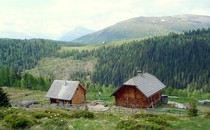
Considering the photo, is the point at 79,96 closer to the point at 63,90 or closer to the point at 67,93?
the point at 67,93

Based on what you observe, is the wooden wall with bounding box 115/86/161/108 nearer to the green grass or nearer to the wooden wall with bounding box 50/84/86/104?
the wooden wall with bounding box 50/84/86/104

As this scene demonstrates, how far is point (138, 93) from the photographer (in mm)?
57906

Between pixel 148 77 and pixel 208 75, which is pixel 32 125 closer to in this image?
pixel 148 77

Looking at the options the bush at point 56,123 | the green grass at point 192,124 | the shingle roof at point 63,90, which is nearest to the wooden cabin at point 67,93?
the shingle roof at point 63,90

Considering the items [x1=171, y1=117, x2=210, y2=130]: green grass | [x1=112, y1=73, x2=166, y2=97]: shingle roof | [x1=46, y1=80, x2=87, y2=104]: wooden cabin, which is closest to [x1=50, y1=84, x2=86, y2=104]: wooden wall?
[x1=46, y1=80, x2=87, y2=104]: wooden cabin

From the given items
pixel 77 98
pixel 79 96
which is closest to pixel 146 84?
pixel 79 96

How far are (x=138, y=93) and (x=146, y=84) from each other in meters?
3.13

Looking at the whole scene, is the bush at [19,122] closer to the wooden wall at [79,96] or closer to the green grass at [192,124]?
the green grass at [192,124]

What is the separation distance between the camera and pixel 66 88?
64812 millimetres

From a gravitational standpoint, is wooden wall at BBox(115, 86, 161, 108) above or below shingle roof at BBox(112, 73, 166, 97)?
below

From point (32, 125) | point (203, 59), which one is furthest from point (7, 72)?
point (203, 59)

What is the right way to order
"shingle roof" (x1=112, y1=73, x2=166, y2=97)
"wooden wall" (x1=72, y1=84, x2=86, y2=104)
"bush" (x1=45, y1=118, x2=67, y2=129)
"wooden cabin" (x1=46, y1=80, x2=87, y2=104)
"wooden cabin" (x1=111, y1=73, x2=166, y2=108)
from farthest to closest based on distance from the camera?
1. "wooden wall" (x1=72, y1=84, x2=86, y2=104)
2. "wooden cabin" (x1=46, y1=80, x2=87, y2=104)
3. "wooden cabin" (x1=111, y1=73, x2=166, y2=108)
4. "shingle roof" (x1=112, y1=73, x2=166, y2=97)
5. "bush" (x1=45, y1=118, x2=67, y2=129)

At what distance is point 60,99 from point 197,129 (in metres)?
42.4

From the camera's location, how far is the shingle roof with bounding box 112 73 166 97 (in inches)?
2241
